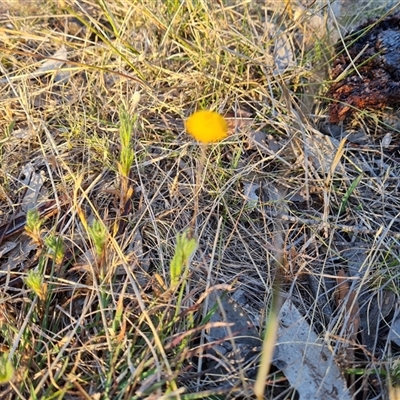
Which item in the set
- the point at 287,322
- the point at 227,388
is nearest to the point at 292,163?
the point at 287,322

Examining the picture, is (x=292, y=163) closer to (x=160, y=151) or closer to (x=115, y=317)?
(x=160, y=151)

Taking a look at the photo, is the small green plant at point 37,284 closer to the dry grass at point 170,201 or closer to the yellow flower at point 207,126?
the dry grass at point 170,201

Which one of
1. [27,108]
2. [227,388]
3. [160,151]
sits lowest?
[227,388]

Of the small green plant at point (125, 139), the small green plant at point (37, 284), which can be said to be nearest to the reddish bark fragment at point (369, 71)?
the small green plant at point (125, 139)

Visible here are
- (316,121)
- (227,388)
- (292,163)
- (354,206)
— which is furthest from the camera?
(316,121)

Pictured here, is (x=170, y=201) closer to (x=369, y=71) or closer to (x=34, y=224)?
(x=34, y=224)

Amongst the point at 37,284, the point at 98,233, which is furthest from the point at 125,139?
the point at 37,284

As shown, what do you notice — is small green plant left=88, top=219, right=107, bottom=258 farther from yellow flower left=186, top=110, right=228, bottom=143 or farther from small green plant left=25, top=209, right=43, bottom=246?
yellow flower left=186, top=110, right=228, bottom=143
